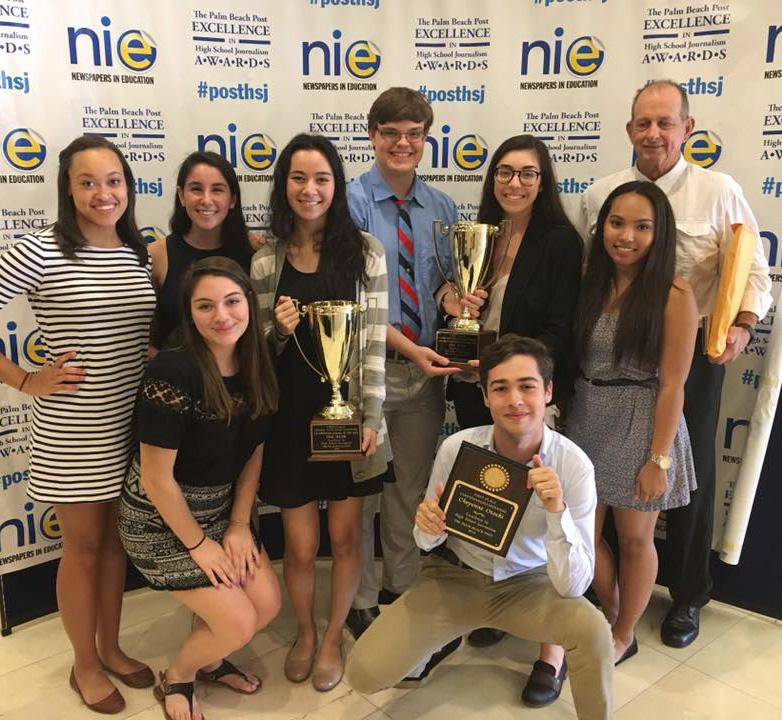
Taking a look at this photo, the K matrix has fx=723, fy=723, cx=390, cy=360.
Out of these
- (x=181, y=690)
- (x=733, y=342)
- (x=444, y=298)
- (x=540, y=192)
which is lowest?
(x=181, y=690)

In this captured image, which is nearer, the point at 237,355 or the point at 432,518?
the point at 432,518

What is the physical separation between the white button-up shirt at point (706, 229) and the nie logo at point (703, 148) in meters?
0.39

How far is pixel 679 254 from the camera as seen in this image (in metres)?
2.28

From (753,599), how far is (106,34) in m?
3.16

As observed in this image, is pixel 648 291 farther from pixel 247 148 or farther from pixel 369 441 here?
pixel 247 148

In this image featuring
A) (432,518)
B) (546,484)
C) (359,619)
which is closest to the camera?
(546,484)

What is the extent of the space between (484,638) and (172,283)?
1582 mm

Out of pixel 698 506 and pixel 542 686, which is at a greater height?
pixel 698 506

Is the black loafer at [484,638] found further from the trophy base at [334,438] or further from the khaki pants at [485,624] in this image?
the trophy base at [334,438]

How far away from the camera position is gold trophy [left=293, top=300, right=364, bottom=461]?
6.36 feet

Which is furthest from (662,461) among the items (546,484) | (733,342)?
(546,484)

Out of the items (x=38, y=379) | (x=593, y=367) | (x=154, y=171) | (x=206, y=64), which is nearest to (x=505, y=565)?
(x=593, y=367)

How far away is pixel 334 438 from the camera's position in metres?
1.94

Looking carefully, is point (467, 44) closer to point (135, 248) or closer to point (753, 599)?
point (135, 248)
